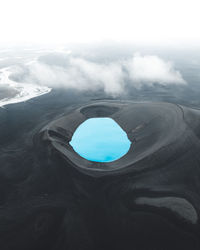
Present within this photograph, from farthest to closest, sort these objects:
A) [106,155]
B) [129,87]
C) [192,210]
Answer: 1. [129,87]
2. [106,155]
3. [192,210]

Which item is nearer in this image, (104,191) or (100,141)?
(104,191)

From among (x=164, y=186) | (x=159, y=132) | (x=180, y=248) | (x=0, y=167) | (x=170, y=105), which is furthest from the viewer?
(x=170, y=105)

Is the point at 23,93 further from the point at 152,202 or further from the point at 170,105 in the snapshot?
the point at 152,202

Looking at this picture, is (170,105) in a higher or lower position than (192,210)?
higher

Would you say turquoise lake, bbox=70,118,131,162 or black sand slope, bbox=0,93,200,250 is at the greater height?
black sand slope, bbox=0,93,200,250

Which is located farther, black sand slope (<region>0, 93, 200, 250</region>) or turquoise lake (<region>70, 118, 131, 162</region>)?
turquoise lake (<region>70, 118, 131, 162</region>)

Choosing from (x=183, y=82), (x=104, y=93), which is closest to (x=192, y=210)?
(x=104, y=93)

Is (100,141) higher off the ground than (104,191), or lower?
lower
